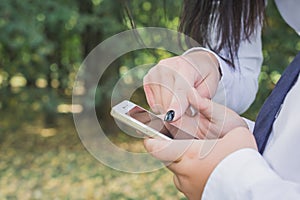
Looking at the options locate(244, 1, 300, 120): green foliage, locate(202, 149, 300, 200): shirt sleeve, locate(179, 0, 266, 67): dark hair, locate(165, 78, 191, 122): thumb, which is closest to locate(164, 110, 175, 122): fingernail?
locate(165, 78, 191, 122): thumb

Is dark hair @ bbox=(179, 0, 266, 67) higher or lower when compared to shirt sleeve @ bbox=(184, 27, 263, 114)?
higher

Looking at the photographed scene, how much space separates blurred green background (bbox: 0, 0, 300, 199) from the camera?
3410 millimetres

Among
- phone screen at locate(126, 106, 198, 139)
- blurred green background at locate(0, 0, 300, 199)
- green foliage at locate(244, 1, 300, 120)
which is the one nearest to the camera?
phone screen at locate(126, 106, 198, 139)

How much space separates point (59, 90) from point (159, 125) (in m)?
3.52

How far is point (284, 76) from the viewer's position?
0.77 metres

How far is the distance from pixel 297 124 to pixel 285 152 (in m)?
0.04

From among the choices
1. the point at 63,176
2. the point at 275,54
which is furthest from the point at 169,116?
the point at 275,54

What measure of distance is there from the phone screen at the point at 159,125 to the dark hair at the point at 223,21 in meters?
0.26

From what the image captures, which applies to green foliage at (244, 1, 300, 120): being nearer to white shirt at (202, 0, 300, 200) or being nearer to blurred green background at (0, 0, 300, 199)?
blurred green background at (0, 0, 300, 199)

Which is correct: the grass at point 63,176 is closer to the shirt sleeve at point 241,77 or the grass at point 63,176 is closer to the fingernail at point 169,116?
the shirt sleeve at point 241,77

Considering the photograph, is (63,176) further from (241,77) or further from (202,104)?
(202,104)

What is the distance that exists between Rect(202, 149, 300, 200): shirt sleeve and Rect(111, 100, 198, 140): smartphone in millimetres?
81

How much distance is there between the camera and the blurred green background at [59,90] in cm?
341

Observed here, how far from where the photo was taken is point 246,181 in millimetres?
625
